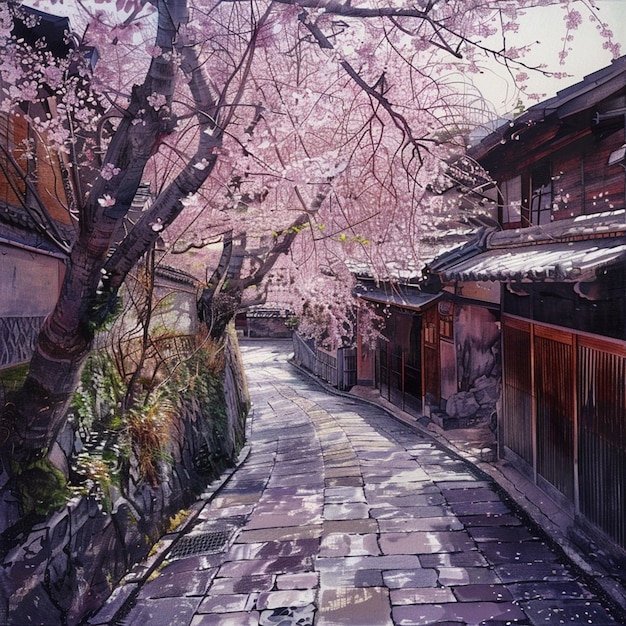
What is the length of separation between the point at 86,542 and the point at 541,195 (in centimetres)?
1035

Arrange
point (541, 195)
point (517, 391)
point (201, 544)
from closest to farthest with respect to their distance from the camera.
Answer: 1. point (201, 544)
2. point (517, 391)
3. point (541, 195)

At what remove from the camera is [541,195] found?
10.8m

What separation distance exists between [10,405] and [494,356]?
12.4 metres

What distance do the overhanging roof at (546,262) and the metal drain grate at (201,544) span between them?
615 cm

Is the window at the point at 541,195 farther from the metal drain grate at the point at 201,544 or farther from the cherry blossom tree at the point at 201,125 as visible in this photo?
the metal drain grate at the point at 201,544

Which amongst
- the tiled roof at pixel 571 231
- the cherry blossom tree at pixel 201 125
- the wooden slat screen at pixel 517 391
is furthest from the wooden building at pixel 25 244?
the wooden slat screen at pixel 517 391

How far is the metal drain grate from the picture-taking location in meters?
7.78

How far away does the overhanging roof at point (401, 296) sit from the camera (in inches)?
598

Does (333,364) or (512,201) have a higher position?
(512,201)

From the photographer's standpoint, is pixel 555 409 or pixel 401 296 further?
pixel 401 296

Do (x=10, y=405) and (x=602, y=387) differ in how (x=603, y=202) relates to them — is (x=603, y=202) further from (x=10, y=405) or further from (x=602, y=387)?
(x=10, y=405)

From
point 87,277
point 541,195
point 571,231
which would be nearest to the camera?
point 87,277

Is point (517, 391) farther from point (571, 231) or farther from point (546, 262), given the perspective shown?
point (546, 262)

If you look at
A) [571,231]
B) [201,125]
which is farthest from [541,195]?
[201,125]
